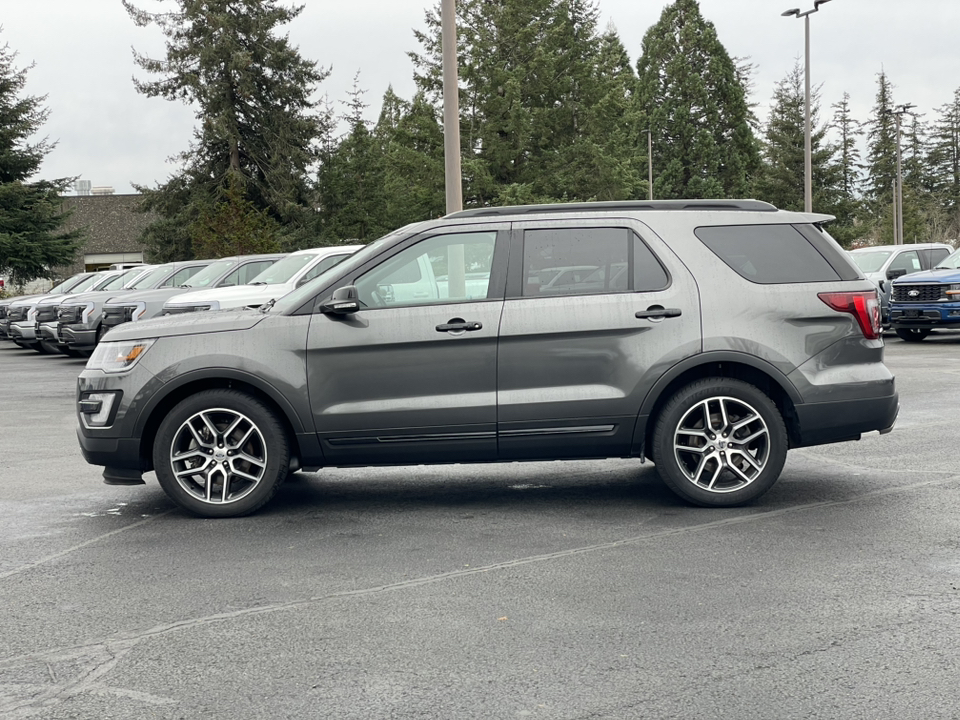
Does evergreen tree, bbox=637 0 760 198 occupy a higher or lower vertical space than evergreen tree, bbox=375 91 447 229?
higher

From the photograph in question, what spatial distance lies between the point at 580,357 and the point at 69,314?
15570 millimetres

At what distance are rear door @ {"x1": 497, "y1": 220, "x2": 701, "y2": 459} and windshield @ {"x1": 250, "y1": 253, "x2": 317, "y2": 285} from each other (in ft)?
35.8

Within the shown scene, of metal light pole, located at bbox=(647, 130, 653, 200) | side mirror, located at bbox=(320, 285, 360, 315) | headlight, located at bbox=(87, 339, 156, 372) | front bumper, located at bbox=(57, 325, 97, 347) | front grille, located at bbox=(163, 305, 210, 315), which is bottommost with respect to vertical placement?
front bumper, located at bbox=(57, 325, 97, 347)

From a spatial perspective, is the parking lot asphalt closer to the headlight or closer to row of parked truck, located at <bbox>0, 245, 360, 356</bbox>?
the headlight

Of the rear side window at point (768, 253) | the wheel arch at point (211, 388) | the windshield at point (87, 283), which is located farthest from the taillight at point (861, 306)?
the windshield at point (87, 283)

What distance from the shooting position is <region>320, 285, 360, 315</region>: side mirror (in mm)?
6766

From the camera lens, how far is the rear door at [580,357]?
680 cm

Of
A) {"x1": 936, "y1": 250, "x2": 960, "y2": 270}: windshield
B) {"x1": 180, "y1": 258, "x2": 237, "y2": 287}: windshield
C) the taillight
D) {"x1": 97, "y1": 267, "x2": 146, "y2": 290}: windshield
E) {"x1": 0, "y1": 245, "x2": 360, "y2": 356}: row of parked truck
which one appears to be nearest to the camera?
the taillight

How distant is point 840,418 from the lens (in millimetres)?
6949

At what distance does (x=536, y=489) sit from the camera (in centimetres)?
769

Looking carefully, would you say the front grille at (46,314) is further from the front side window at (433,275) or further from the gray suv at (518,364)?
the front side window at (433,275)

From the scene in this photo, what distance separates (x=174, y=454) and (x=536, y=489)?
2.39 metres

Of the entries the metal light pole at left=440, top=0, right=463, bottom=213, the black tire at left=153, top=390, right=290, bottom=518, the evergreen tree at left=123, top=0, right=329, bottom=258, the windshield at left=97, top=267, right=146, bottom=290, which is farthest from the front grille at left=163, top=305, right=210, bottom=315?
the evergreen tree at left=123, top=0, right=329, bottom=258

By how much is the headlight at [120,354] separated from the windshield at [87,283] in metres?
19.9
